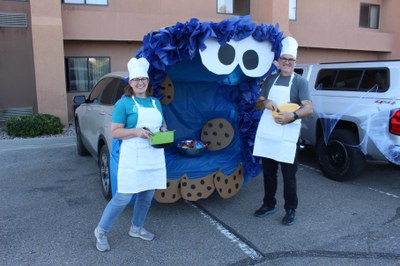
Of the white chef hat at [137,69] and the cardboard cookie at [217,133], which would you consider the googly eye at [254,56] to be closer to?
the white chef hat at [137,69]

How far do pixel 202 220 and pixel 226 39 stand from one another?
2.05m

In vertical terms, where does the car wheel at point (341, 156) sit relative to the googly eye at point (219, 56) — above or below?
below

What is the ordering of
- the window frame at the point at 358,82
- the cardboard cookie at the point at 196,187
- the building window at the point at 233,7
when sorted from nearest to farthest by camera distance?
the cardboard cookie at the point at 196,187 → the window frame at the point at 358,82 → the building window at the point at 233,7

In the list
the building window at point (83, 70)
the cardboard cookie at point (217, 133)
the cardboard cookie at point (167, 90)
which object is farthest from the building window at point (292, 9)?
the cardboard cookie at point (167, 90)

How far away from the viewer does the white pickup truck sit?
15.5 ft

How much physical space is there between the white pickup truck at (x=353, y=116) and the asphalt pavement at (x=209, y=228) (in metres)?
0.47

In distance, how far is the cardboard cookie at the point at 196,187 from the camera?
14.0 ft

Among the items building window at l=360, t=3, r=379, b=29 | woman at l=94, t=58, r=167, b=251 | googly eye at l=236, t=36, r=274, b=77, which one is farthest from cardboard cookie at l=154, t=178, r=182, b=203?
building window at l=360, t=3, r=379, b=29

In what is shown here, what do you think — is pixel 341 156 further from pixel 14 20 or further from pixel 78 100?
pixel 14 20

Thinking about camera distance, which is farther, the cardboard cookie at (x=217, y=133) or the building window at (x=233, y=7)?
the building window at (x=233, y=7)

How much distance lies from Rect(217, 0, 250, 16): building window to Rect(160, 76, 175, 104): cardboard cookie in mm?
9616

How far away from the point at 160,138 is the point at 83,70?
30.5 ft

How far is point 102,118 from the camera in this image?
192 inches

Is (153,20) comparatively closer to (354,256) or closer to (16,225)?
(16,225)
